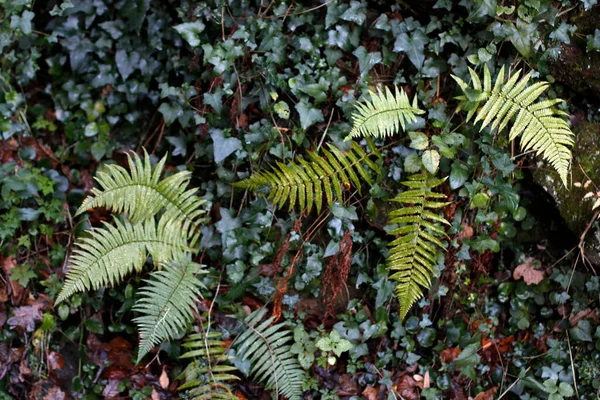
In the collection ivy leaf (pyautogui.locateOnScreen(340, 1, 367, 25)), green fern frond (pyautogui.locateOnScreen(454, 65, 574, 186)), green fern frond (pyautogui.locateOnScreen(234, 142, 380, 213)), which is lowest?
green fern frond (pyautogui.locateOnScreen(234, 142, 380, 213))

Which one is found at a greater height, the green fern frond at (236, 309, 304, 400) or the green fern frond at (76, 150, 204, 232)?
the green fern frond at (76, 150, 204, 232)

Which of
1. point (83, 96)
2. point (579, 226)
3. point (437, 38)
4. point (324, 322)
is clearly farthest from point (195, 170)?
point (579, 226)

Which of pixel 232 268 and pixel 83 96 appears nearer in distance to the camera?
pixel 232 268

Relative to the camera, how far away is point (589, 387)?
3.53 m

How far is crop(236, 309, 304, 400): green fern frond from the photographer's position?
335cm

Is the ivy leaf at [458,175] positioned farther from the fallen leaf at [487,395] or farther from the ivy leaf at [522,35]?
the fallen leaf at [487,395]

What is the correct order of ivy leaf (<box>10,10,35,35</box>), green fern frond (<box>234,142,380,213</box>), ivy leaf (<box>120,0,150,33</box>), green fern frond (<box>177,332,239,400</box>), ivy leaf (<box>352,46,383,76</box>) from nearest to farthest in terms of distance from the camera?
green fern frond (<box>234,142,380,213</box>) < green fern frond (<box>177,332,239,400</box>) < ivy leaf (<box>352,46,383,76</box>) < ivy leaf (<box>10,10,35,35</box>) < ivy leaf (<box>120,0,150,33</box>)

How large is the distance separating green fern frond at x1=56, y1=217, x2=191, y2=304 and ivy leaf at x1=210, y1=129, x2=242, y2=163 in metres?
0.51

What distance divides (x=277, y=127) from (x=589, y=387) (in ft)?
8.52

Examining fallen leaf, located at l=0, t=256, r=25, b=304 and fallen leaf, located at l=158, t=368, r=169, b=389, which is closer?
fallen leaf, located at l=158, t=368, r=169, b=389

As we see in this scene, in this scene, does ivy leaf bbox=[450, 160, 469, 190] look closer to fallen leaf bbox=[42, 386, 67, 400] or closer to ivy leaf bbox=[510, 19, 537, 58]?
ivy leaf bbox=[510, 19, 537, 58]

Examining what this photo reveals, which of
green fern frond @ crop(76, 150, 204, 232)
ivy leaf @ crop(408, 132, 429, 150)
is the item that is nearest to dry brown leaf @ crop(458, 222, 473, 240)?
ivy leaf @ crop(408, 132, 429, 150)

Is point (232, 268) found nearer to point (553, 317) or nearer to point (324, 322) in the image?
point (324, 322)

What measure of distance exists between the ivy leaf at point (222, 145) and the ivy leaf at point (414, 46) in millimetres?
1155
